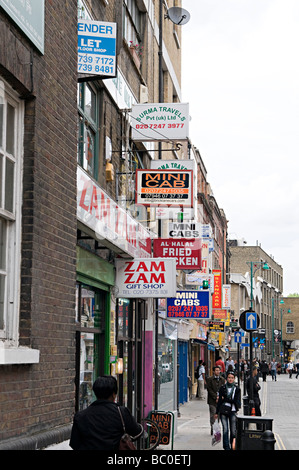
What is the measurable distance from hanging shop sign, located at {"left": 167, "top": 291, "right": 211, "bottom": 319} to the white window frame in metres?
14.5

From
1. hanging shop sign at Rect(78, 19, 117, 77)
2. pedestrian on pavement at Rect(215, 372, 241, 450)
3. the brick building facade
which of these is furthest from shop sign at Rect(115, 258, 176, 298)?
the brick building facade

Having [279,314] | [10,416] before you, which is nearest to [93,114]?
[10,416]

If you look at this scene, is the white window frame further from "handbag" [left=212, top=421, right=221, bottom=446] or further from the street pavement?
"handbag" [left=212, top=421, right=221, bottom=446]

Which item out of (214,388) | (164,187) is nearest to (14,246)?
(164,187)

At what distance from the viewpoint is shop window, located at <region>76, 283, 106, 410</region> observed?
11.3m

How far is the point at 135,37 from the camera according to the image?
18.2 meters

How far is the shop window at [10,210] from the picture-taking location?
276 inches

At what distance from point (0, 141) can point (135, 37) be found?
469 inches

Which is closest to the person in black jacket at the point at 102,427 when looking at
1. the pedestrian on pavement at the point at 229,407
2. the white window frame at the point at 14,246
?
the white window frame at the point at 14,246

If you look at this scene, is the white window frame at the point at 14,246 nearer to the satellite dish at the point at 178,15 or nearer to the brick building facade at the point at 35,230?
the brick building facade at the point at 35,230

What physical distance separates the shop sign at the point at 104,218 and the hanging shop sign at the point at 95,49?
4.37 feet

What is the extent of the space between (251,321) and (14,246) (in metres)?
11.9

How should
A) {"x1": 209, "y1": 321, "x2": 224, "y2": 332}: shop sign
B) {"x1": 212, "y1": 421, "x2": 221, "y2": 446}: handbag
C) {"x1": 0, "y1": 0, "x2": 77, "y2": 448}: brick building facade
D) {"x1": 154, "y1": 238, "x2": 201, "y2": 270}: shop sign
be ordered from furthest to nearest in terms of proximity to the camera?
{"x1": 209, "y1": 321, "x2": 224, "y2": 332}: shop sign
{"x1": 154, "y1": 238, "x2": 201, "y2": 270}: shop sign
{"x1": 212, "y1": 421, "x2": 221, "y2": 446}: handbag
{"x1": 0, "y1": 0, "x2": 77, "y2": 448}: brick building facade
